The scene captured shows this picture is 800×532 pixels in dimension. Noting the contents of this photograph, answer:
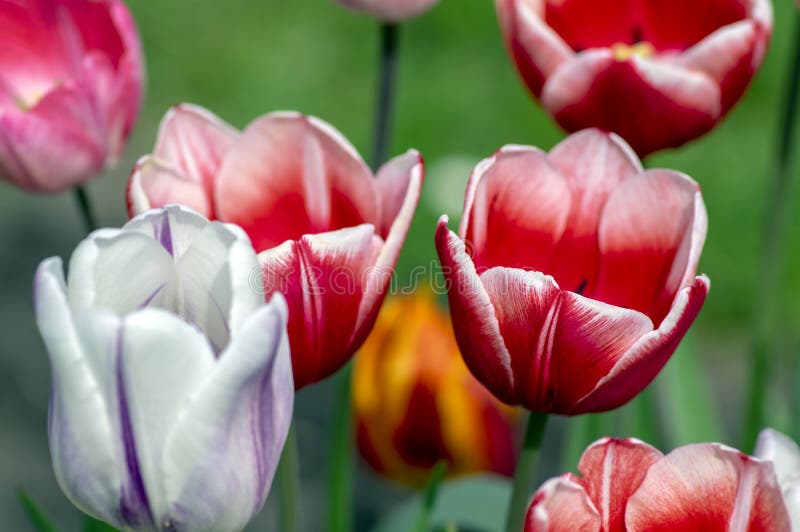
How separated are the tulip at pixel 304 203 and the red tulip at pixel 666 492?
0.36 feet

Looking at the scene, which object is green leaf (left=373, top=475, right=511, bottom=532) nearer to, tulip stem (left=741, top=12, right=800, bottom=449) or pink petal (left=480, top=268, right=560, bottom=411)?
tulip stem (left=741, top=12, right=800, bottom=449)

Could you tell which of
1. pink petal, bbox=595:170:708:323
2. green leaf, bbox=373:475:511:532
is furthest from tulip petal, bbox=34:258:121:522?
green leaf, bbox=373:475:511:532

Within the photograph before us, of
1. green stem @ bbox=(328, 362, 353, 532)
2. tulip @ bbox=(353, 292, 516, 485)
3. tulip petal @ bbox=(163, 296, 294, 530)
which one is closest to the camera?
tulip petal @ bbox=(163, 296, 294, 530)

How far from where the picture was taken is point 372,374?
1045 mm

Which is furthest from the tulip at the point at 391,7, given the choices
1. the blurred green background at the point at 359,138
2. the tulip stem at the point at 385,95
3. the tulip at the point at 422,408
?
the blurred green background at the point at 359,138

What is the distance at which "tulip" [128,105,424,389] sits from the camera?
0.47 meters

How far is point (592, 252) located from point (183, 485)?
0.22 metres

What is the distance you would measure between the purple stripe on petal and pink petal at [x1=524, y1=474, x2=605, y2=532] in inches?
5.0

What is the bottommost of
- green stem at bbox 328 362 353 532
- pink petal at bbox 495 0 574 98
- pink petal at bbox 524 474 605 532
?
green stem at bbox 328 362 353 532

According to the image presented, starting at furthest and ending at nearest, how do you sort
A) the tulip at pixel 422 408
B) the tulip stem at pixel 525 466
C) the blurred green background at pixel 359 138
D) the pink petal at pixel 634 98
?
the blurred green background at pixel 359 138 < the tulip at pixel 422 408 < the pink petal at pixel 634 98 < the tulip stem at pixel 525 466

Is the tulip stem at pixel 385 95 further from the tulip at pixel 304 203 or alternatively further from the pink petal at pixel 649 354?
the pink petal at pixel 649 354

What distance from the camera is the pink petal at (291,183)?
52cm

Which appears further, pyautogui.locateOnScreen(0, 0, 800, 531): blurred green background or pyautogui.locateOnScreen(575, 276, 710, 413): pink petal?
pyautogui.locateOnScreen(0, 0, 800, 531): blurred green background

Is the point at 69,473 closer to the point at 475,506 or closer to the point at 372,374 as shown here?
the point at 475,506
